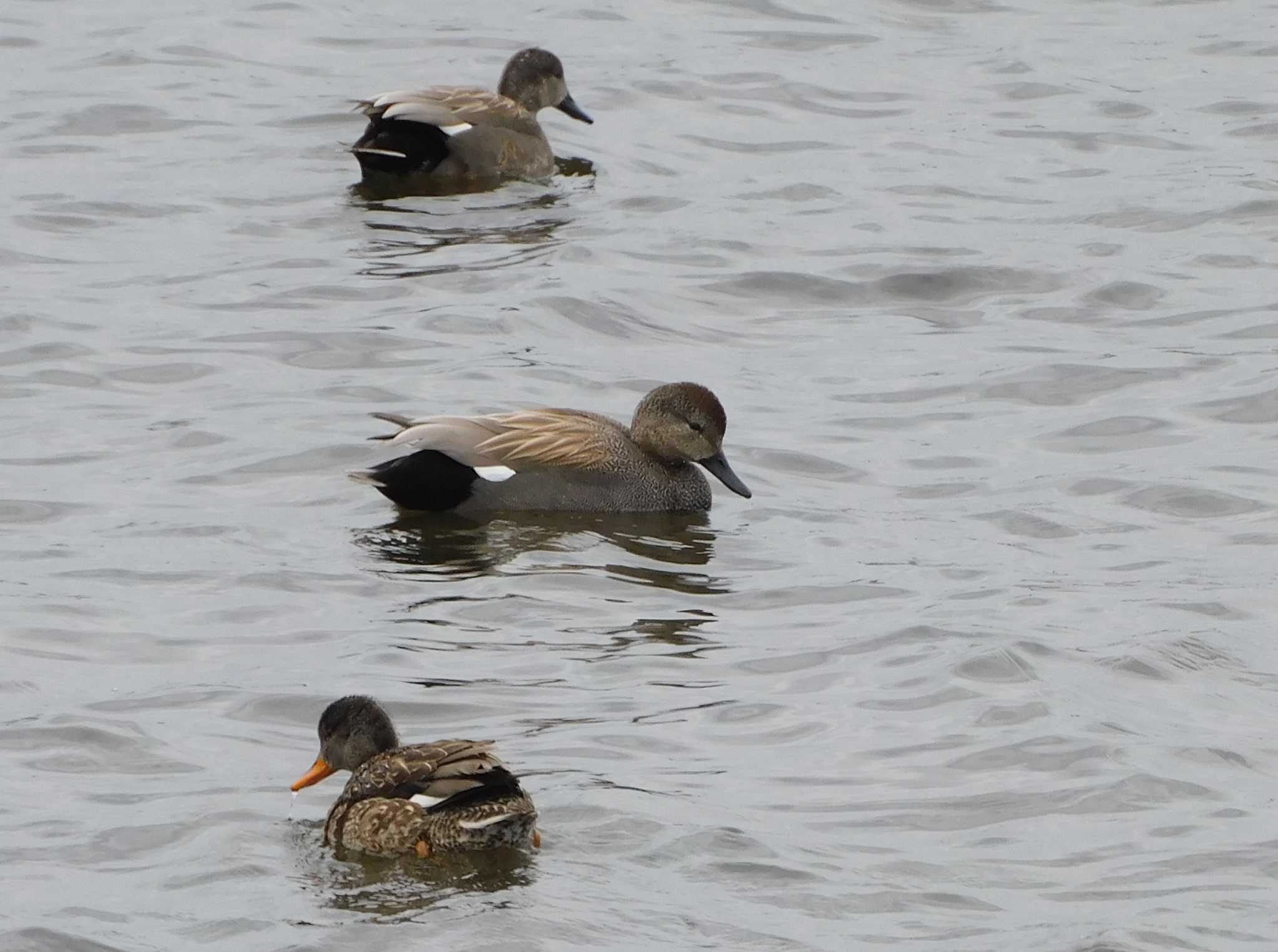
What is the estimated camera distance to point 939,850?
7.96 metres

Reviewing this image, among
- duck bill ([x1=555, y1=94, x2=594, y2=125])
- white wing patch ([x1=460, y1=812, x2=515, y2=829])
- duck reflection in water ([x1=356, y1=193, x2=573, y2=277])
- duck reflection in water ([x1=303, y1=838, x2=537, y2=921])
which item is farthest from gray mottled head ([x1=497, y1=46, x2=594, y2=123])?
white wing patch ([x1=460, y1=812, x2=515, y2=829])

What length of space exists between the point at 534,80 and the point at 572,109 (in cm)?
44

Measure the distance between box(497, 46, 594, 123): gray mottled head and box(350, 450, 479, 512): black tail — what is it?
22.8 ft

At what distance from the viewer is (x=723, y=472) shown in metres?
12.2

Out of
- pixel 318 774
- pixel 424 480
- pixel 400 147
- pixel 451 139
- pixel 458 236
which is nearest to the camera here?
pixel 318 774

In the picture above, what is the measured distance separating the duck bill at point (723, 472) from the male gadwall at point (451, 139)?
17.4 ft

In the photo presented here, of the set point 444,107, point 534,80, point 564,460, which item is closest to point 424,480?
point 564,460

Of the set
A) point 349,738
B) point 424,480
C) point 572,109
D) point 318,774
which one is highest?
point 572,109

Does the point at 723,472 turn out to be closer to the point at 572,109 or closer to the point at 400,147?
the point at 400,147

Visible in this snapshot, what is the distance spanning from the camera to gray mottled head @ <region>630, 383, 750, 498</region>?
478 inches

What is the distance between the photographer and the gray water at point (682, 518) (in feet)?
25.5

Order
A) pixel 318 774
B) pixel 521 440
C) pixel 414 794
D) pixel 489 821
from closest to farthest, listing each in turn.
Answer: pixel 489 821
pixel 414 794
pixel 318 774
pixel 521 440

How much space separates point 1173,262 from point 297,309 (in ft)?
17.7

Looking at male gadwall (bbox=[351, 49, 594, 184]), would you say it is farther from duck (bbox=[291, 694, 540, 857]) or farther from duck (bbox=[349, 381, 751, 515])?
duck (bbox=[291, 694, 540, 857])
